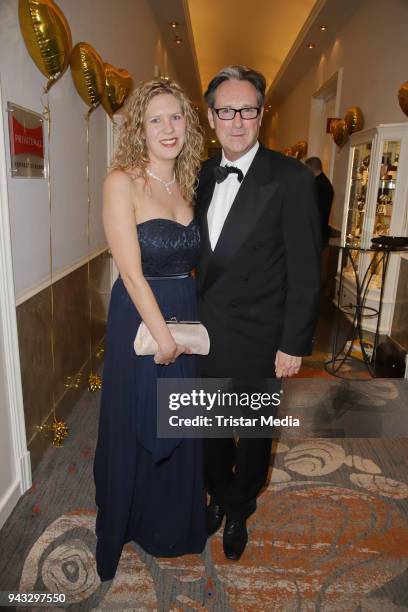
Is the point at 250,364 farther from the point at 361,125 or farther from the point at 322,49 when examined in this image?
the point at 322,49

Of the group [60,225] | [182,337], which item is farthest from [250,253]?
[60,225]

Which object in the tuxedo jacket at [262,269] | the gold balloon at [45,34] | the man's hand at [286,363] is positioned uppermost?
the gold balloon at [45,34]

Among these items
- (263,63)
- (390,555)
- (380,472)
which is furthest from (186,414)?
(263,63)

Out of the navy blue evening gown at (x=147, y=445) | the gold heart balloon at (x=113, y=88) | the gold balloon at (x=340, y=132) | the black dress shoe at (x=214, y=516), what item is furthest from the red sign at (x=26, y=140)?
the gold balloon at (x=340, y=132)

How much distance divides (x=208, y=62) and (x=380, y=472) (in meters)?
12.6

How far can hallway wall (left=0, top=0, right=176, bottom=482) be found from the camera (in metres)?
2.36

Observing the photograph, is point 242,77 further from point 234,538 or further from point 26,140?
point 234,538

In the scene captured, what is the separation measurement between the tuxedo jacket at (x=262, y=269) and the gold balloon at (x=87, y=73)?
167cm

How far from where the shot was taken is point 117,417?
1.88 m

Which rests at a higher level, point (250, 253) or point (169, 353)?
point (250, 253)

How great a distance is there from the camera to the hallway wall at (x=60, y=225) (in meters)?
2.36

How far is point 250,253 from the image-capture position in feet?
5.78

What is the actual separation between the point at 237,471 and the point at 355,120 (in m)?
5.83

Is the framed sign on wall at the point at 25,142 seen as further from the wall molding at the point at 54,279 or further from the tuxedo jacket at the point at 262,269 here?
the tuxedo jacket at the point at 262,269
